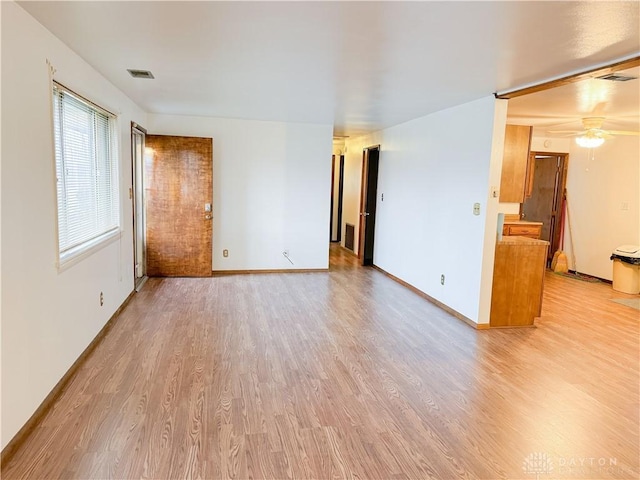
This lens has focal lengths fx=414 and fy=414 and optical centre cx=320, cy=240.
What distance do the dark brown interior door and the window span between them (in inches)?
244

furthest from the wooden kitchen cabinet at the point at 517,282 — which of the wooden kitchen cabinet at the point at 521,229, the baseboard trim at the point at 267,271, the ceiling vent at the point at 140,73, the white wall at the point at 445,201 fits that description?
the ceiling vent at the point at 140,73

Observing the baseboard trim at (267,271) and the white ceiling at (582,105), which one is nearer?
the white ceiling at (582,105)

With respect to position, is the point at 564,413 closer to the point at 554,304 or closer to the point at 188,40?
the point at 554,304

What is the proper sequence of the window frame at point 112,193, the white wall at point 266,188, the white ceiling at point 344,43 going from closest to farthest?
the white ceiling at point 344,43 < the window frame at point 112,193 < the white wall at point 266,188

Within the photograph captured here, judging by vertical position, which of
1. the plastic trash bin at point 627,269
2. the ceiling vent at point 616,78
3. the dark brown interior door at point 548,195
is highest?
the ceiling vent at point 616,78

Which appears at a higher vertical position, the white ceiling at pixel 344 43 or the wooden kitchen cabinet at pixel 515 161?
the white ceiling at pixel 344 43

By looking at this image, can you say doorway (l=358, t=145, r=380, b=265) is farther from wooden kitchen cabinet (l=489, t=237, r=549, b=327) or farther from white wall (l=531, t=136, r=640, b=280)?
wooden kitchen cabinet (l=489, t=237, r=549, b=327)

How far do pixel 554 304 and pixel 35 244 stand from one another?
5.24m

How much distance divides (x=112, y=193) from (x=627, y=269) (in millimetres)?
6470

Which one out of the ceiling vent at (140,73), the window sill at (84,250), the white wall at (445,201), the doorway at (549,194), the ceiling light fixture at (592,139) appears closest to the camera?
the window sill at (84,250)

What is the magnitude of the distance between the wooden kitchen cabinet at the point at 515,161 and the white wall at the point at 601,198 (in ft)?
9.27

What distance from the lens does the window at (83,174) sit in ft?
9.29

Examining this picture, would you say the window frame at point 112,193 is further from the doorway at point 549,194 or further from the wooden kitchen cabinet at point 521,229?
the doorway at point 549,194

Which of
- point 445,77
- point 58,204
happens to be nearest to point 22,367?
point 58,204
